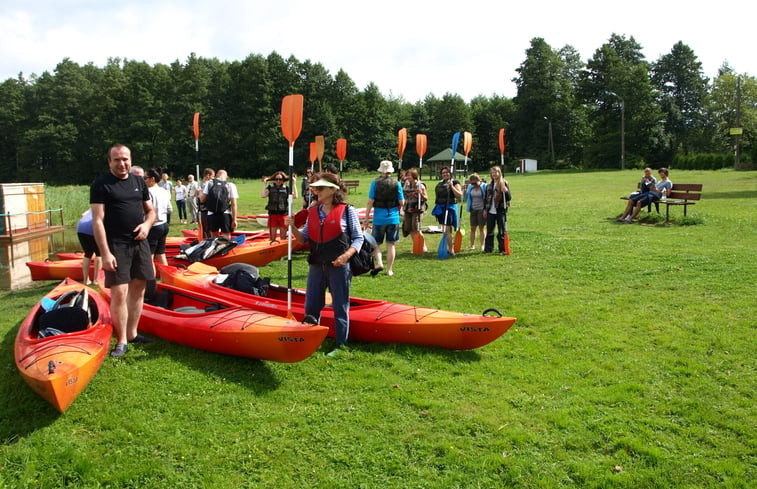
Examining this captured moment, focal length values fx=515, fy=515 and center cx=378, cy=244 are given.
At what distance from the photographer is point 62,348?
3916 mm

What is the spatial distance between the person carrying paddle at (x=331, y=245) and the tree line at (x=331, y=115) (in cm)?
4875

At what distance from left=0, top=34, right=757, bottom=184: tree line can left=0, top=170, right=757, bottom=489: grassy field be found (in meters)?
47.5

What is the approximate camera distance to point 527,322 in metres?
5.67

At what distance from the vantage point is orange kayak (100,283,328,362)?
13.6 ft

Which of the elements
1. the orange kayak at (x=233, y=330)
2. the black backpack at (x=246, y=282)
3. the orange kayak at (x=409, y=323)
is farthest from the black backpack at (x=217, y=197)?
the orange kayak at (x=409, y=323)

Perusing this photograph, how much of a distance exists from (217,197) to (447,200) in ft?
13.5

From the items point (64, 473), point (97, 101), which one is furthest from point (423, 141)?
point (97, 101)

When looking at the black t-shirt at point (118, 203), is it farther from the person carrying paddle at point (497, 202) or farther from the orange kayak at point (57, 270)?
the person carrying paddle at point (497, 202)

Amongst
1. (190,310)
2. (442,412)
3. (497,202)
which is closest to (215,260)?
(190,310)

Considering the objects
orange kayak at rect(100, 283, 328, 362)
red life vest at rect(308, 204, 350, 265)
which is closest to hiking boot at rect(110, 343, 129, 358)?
orange kayak at rect(100, 283, 328, 362)

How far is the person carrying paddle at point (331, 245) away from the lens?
461 centimetres

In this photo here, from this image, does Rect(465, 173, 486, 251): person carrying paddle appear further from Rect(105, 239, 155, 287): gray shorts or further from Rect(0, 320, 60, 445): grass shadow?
Rect(0, 320, 60, 445): grass shadow

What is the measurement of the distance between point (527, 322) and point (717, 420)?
225 cm

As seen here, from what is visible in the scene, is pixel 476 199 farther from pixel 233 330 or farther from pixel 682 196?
pixel 682 196
